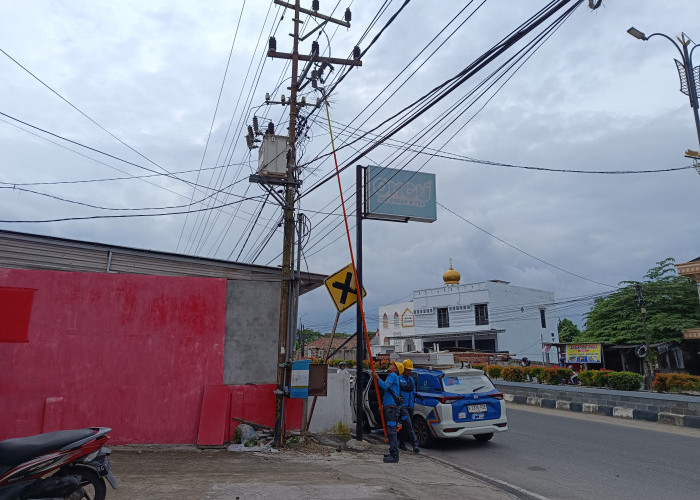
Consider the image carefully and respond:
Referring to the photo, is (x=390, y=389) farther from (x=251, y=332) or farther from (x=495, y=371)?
(x=495, y=371)

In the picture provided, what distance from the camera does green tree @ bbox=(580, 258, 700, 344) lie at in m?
30.9

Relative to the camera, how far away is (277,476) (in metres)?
6.88

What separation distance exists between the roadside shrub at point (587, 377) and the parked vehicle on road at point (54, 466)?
19536 mm

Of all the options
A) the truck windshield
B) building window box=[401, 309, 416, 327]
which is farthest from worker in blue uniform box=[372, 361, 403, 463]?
building window box=[401, 309, 416, 327]

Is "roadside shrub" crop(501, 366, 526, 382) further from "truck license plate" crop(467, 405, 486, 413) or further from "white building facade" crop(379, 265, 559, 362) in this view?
"truck license plate" crop(467, 405, 486, 413)

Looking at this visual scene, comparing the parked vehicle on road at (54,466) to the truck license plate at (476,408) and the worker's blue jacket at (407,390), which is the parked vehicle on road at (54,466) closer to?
the worker's blue jacket at (407,390)

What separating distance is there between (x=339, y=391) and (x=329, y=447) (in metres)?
1.69

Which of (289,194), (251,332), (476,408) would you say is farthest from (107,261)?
(476,408)

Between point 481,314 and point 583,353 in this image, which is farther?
point 481,314

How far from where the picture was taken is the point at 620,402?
49.3 feet

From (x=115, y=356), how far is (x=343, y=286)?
4.52 m

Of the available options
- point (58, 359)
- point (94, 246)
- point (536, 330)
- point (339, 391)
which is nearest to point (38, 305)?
point (58, 359)

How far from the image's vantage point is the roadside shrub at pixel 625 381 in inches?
731

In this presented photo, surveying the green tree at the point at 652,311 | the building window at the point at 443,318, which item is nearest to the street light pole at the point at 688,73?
the green tree at the point at 652,311
